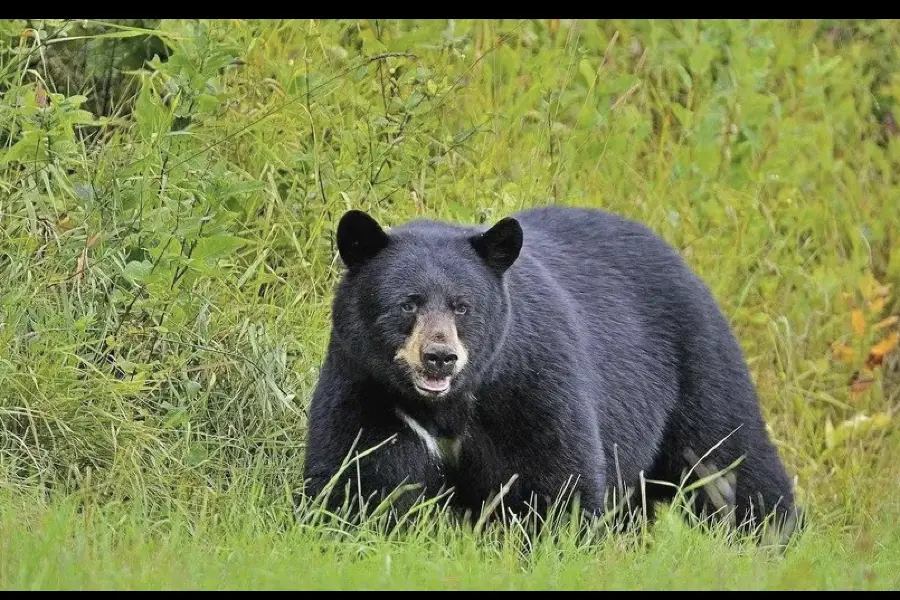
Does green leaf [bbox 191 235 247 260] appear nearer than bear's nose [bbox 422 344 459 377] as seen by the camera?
No

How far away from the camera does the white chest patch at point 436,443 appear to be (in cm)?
517

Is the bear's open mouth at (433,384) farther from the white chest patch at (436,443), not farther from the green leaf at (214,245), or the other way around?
the green leaf at (214,245)

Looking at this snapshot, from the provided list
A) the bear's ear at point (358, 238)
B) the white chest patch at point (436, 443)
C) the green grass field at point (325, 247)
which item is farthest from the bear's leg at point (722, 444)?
the bear's ear at point (358, 238)

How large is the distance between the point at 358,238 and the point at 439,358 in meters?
0.54

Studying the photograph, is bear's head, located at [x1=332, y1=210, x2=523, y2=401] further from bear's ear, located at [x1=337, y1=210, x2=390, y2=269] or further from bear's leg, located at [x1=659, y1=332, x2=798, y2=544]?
bear's leg, located at [x1=659, y1=332, x2=798, y2=544]

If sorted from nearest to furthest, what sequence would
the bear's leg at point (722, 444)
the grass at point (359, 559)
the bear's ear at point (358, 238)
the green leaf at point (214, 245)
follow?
the grass at point (359, 559), the bear's ear at point (358, 238), the green leaf at point (214, 245), the bear's leg at point (722, 444)

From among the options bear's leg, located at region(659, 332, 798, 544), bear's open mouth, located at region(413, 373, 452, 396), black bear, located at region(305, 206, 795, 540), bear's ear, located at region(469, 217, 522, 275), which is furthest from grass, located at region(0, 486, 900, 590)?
bear's ear, located at region(469, 217, 522, 275)

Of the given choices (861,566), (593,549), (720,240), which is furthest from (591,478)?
(720,240)

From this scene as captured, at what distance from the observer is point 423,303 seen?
16.3ft

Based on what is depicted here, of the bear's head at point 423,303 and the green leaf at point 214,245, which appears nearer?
the bear's head at point 423,303

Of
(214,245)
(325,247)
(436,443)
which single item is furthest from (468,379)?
(325,247)

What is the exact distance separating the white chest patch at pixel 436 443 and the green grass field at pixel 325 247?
9.7 inches

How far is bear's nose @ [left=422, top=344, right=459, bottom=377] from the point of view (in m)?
4.81

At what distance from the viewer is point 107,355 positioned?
19.2ft
